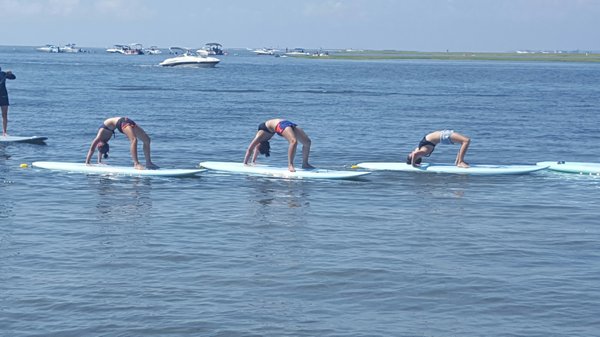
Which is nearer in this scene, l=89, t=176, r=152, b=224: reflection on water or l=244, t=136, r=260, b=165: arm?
l=89, t=176, r=152, b=224: reflection on water

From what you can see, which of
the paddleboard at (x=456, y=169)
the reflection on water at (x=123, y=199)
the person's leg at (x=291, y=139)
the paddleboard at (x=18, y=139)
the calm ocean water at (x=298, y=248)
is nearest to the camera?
the calm ocean water at (x=298, y=248)

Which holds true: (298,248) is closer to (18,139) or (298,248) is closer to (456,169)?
(456,169)

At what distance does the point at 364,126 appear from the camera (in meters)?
40.8

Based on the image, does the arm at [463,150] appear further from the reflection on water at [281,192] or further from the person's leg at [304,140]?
the reflection on water at [281,192]

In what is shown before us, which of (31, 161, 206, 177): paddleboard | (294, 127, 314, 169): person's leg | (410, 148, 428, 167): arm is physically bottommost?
(31, 161, 206, 177): paddleboard

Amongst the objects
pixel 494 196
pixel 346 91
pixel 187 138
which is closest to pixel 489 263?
pixel 494 196

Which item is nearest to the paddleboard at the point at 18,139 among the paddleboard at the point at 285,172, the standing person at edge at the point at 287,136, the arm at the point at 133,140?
the arm at the point at 133,140

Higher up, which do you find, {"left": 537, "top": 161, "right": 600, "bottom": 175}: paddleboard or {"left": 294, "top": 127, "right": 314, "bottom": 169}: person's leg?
{"left": 294, "top": 127, "right": 314, "bottom": 169}: person's leg

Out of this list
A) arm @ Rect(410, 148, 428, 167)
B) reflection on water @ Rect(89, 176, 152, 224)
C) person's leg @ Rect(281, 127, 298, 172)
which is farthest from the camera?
arm @ Rect(410, 148, 428, 167)

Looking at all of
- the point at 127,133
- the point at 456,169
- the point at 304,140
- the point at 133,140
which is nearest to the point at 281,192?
the point at 304,140

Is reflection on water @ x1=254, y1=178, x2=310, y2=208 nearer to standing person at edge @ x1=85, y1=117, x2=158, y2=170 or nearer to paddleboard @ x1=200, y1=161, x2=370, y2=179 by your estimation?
paddleboard @ x1=200, y1=161, x2=370, y2=179

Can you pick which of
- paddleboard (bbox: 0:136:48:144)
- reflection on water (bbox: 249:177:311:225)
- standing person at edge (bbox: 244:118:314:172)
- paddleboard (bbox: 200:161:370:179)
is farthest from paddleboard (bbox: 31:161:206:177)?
paddleboard (bbox: 0:136:48:144)

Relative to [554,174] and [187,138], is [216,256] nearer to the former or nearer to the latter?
[554,174]

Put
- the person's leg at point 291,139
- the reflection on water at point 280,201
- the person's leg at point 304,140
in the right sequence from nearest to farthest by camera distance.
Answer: the reflection on water at point 280,201 → the person's leg at point 291,139 → the person's leg at point 304,140
